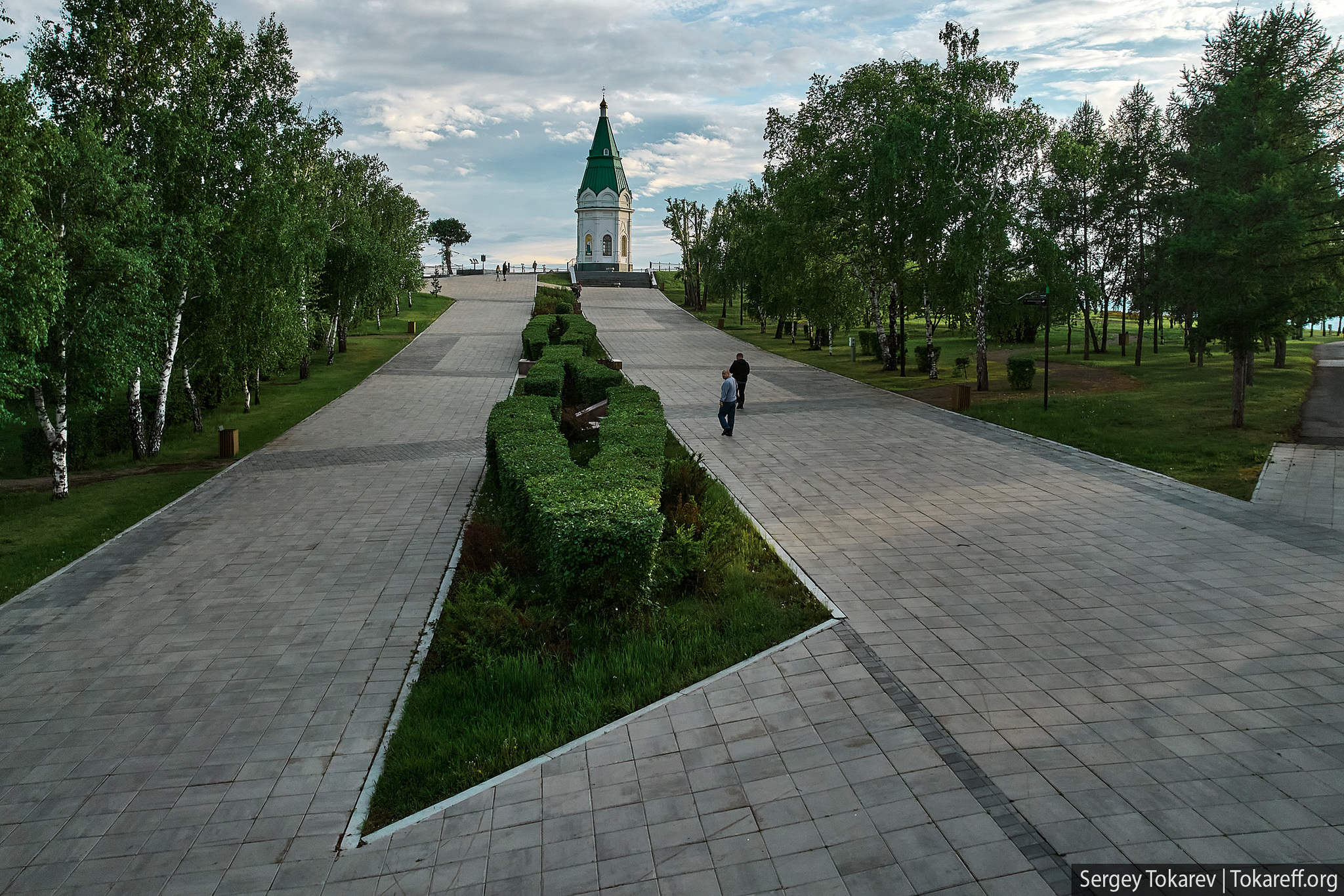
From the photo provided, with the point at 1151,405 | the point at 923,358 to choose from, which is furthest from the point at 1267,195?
the point at 923,358

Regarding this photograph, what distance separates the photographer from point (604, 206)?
8544 cm

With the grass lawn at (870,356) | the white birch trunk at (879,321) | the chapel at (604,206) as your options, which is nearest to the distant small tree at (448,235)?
the chapel at (604,206)

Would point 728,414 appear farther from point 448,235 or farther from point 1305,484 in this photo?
point 448,235

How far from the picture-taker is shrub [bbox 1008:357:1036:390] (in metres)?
24.6

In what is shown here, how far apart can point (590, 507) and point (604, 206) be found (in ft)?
267

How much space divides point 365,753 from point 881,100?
2779 centimetres

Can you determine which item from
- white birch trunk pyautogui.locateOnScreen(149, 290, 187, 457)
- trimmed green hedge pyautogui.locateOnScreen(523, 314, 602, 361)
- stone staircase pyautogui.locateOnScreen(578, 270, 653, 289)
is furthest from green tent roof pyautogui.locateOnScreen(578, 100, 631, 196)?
white birch trunk pyautogui.locateOnScreen(149, 290, 187, 457)

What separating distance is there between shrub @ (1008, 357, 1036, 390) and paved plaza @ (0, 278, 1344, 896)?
1223 cm

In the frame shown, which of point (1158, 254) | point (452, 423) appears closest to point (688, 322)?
point (1158, 254)

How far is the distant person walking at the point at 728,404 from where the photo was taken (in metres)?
18.3

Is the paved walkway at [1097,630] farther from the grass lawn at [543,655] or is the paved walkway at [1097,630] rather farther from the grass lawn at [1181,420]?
the grass lawn at [1181,420]

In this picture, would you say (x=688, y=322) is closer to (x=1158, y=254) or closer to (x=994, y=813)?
(x=1158, y=254)

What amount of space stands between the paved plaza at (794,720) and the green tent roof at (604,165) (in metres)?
78.6

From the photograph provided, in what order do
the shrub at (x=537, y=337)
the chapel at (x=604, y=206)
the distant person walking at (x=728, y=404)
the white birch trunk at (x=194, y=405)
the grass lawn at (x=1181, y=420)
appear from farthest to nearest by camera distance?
the chapel at (x=604, y=206)
the shrub at (x=537, y=337)
the white birch trunk at (x=194, y=405)
the distant person walking at (x=728, y=404)
the grass lawn at (x=1181, y=420)
